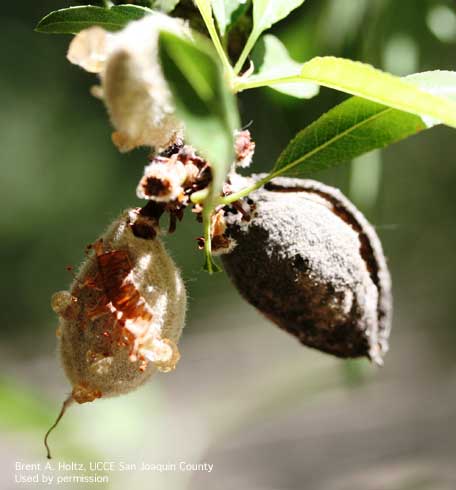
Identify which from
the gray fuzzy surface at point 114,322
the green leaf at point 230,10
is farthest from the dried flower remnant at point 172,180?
the green leaf at point 230,10

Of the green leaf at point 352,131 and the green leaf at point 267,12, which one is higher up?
the green leaf at point 267,12

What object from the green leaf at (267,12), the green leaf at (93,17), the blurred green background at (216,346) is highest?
the green leaf at (93,17)

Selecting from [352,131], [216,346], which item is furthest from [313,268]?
[216,346]

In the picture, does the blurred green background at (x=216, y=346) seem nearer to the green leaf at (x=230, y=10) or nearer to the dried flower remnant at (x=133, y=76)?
the green leaf at (x=230, y=10)

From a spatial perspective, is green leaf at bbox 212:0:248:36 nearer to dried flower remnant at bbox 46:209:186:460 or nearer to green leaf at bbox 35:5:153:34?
green leaf at bbox 35:5:153:34

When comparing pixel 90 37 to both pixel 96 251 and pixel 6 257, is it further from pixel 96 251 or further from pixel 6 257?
pixel 6 257

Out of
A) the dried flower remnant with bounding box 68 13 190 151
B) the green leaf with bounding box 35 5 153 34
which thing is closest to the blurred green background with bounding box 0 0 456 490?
the green leaf with bounding box 35 5 153 34

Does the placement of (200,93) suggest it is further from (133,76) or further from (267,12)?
(267,12)
